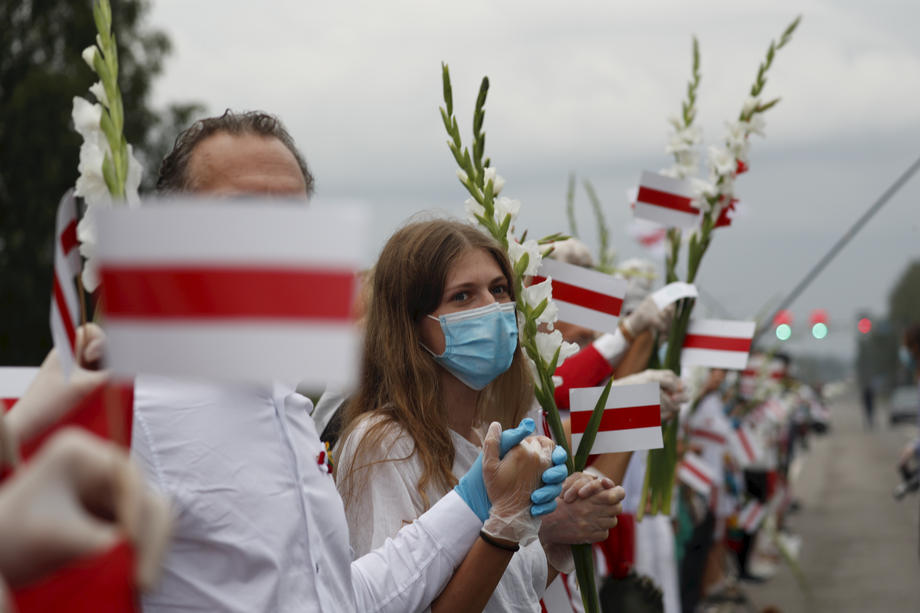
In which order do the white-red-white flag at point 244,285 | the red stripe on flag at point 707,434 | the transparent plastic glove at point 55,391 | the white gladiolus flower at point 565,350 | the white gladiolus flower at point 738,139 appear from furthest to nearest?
the red stripe on flag at point 707,434 → the white gladiolus flower at point 738,139 → the white gladiolus flower at point 565,350 → the transparent plastic glove at point 55,391 → the white-red-white flag at point 244,285

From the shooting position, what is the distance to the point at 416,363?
2.93 metres

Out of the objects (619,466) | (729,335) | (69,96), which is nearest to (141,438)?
(619,466)

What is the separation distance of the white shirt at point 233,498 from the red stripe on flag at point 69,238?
0.38 metres

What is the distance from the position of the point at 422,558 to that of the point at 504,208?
86 centimetres

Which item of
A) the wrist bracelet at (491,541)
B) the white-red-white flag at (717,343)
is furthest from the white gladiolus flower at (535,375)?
the white-red-white flag at (717,343)

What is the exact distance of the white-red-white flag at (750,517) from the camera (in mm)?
10945

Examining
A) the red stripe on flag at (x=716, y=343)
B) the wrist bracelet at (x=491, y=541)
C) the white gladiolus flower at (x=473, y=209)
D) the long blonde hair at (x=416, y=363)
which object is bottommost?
the wrist bracelet at (x=491, y=541)

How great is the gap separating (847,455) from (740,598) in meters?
28.0

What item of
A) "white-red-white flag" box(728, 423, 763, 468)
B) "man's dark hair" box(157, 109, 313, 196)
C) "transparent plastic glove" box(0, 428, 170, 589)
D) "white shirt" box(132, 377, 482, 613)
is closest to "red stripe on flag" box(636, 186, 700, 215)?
"man's dark hair" box(157, 109, 313, 196)

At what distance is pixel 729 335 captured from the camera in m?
3.79

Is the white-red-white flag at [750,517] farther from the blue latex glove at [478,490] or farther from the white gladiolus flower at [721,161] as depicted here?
the blue latex glove at [478,490]

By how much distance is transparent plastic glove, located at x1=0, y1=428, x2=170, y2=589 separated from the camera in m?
0.94

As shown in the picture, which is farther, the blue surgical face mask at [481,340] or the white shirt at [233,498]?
the blue surgical face mask at [481,340]

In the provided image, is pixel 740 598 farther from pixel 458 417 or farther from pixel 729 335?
pixel 458 417
